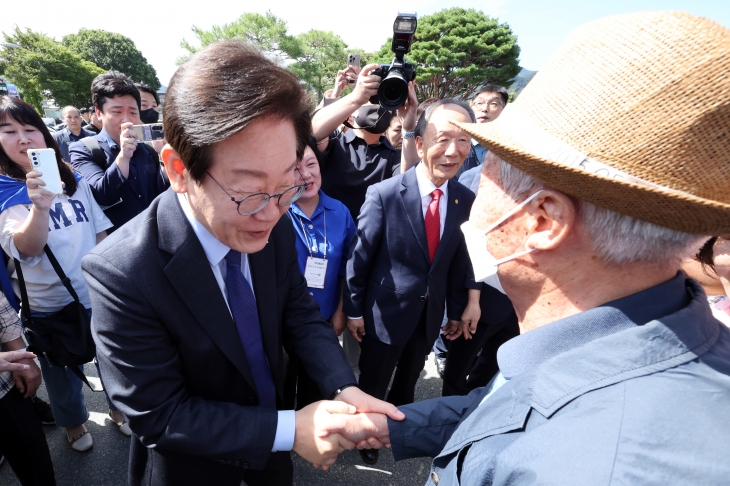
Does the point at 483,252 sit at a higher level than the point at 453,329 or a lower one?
higher

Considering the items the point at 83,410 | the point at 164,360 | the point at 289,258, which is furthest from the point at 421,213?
the point at 83,410

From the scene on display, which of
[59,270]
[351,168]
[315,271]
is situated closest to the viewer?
[59,270]

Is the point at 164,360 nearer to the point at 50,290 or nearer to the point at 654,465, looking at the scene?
the point at 654,465

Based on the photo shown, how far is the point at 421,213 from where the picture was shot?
7.95ft

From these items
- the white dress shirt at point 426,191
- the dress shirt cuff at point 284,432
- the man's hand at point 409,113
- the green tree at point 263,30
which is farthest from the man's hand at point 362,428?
the green tree at point 263,30

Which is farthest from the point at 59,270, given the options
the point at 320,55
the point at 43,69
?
the point at 320,55

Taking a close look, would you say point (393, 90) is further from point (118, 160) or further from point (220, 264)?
point (118, 160)

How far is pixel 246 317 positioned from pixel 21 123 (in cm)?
218

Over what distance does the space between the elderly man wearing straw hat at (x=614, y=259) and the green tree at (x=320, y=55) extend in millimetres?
49899

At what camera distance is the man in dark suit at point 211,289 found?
1.10 meters

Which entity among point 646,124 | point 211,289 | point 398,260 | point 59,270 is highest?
point 646,124

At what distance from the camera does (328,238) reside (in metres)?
2.60

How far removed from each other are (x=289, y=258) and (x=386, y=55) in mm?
39489

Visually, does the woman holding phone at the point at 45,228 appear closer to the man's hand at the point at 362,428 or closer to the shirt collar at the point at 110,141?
the shirt collar at the point at 110,141
